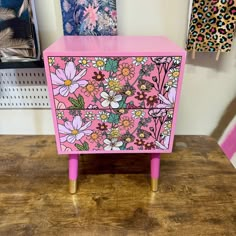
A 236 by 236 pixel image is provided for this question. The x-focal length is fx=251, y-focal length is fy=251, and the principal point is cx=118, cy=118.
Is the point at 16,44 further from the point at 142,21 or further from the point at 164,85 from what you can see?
the point at 164,85

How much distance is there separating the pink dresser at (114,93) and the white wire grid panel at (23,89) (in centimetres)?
37

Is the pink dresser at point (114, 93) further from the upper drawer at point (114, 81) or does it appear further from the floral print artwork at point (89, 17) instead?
the floral print artwork at point (89, 17)

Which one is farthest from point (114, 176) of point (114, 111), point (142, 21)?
point (142, 21)

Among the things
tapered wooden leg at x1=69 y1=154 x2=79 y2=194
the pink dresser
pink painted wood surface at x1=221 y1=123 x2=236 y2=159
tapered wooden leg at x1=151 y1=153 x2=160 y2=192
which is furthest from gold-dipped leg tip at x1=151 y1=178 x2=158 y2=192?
pink painted wood surface at x1=221 y1=123 x2=236 y2=159

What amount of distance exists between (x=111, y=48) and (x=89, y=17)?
0.29 metres

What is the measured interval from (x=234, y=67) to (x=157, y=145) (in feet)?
1.91

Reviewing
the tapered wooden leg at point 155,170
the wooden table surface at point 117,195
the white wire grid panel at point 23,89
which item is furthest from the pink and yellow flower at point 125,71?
the white wire grid panel at point 23,89

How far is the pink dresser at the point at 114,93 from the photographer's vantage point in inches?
26.8

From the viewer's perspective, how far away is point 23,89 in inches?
44.8

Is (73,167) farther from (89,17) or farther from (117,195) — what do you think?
(89,17)

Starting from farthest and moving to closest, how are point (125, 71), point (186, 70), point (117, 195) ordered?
point (186, 70) < point (117, 195) < point (125, 71)

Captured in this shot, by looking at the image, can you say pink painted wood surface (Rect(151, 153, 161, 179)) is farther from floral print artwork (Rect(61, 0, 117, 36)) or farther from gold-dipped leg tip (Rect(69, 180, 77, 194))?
floral print artwork (Rect(61, 0, 117, 36))

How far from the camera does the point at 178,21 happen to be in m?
1.03

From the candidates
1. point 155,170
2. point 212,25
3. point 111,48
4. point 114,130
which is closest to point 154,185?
point 155,170
